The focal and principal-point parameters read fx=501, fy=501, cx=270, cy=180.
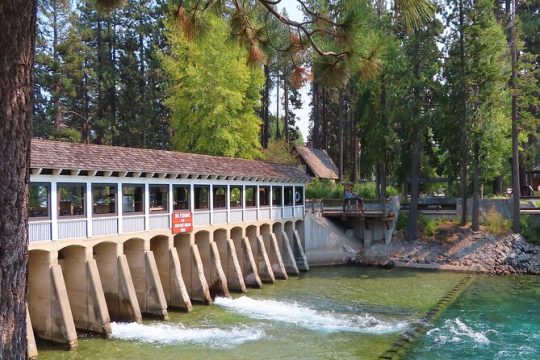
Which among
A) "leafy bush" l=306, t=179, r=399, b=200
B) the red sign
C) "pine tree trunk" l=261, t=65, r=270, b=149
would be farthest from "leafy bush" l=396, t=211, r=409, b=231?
"pine tree trunk" l=261, t=65, r=270, b=149

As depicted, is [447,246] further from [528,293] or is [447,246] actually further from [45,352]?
[45,352]

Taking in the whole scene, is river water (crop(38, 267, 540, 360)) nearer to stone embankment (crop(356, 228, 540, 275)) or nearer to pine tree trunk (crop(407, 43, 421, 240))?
stone embankment (crop(356, 228, 540, 275))

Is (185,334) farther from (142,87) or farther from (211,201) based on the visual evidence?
(142,87)

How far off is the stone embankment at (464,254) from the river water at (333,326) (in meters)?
3.03

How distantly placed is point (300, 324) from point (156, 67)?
1252 inches

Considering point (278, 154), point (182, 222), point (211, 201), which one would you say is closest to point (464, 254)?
point (211, 201)

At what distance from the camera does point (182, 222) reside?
22266 mm

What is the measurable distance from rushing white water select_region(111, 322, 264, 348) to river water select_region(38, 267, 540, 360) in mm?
34

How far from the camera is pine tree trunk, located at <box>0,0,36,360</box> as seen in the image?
3527 millimetres

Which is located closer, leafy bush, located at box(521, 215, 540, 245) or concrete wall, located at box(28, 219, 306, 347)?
concrete wall, located at box(28, 219, 306, 347)

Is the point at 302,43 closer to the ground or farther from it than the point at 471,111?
closer to the ground

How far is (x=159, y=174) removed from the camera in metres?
21.2

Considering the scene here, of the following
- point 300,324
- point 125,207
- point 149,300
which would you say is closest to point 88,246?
point 149,300

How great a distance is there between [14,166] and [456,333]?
17.6 meters
